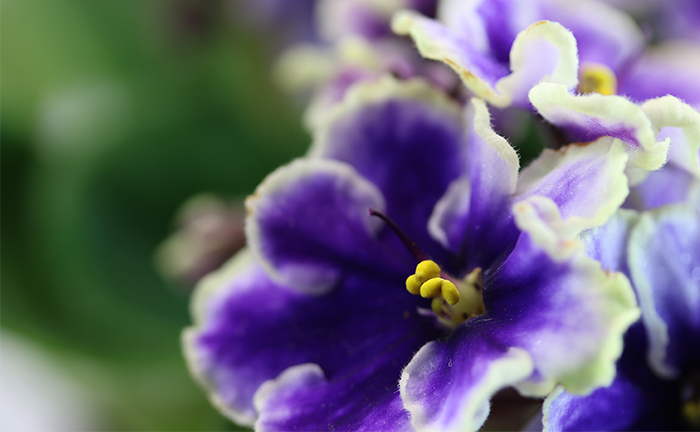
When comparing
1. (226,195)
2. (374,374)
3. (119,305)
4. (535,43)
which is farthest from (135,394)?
(535,43)

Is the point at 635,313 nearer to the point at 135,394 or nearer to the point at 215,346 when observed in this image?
the point at 215,346

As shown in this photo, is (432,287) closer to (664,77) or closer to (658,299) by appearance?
(658,299)

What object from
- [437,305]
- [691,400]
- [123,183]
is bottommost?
[691,400]

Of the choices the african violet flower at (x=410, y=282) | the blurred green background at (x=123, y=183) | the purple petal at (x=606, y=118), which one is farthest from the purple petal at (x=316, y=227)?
the blurred green background at (x=123, y=183)

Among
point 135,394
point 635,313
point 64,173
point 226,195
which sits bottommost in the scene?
point 635,313

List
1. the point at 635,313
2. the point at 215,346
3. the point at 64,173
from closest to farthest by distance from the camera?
the point at 635,313 < the point at 215,346 < the point at 64,173

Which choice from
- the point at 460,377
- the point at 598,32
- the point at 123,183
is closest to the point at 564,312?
the point at 460,377
